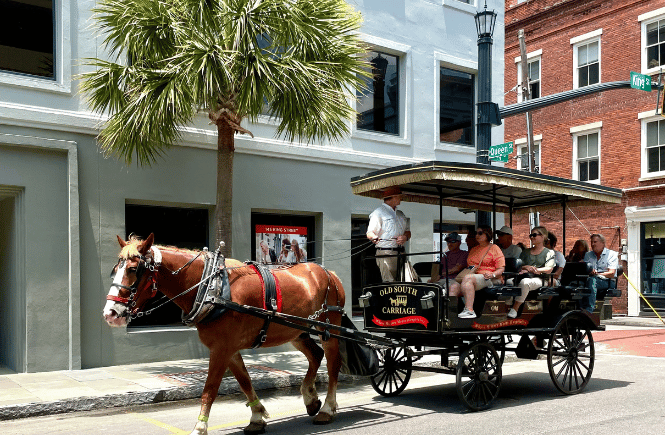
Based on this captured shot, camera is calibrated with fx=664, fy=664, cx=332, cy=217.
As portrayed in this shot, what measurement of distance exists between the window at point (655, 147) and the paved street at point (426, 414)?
1399 centimetres

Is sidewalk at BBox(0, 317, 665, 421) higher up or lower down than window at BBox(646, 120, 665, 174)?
lower down

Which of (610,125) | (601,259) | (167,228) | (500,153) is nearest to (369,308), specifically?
(601,259)

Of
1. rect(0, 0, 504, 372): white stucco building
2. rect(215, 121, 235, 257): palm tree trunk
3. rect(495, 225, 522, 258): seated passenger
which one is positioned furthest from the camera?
rect(0, 0, 504, 372): white stucco building

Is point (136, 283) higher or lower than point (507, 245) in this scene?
lower

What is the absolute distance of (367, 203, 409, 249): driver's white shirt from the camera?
824cm

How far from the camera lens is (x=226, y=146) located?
10.2m

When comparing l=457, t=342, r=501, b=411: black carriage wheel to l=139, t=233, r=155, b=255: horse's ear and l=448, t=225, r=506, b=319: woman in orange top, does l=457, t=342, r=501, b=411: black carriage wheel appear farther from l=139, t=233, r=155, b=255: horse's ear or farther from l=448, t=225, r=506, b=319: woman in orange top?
l=139, t=233, r=155, b=255: horse's ear

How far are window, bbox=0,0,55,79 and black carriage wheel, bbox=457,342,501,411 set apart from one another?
7.76 metres

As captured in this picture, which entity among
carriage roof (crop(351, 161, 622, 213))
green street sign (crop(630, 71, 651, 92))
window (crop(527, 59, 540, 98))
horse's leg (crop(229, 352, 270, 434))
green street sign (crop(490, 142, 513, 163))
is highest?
window (crop(527, 59, 540, 98))

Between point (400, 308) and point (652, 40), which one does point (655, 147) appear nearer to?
point (652, 40)

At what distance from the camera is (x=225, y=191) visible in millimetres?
9977

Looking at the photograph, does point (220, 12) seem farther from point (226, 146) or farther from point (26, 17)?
point (26, 17)

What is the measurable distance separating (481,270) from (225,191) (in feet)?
13.1

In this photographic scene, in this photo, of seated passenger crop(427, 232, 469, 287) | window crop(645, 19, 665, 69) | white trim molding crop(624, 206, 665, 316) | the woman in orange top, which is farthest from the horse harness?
window crop(645, 19, 665, 69)
